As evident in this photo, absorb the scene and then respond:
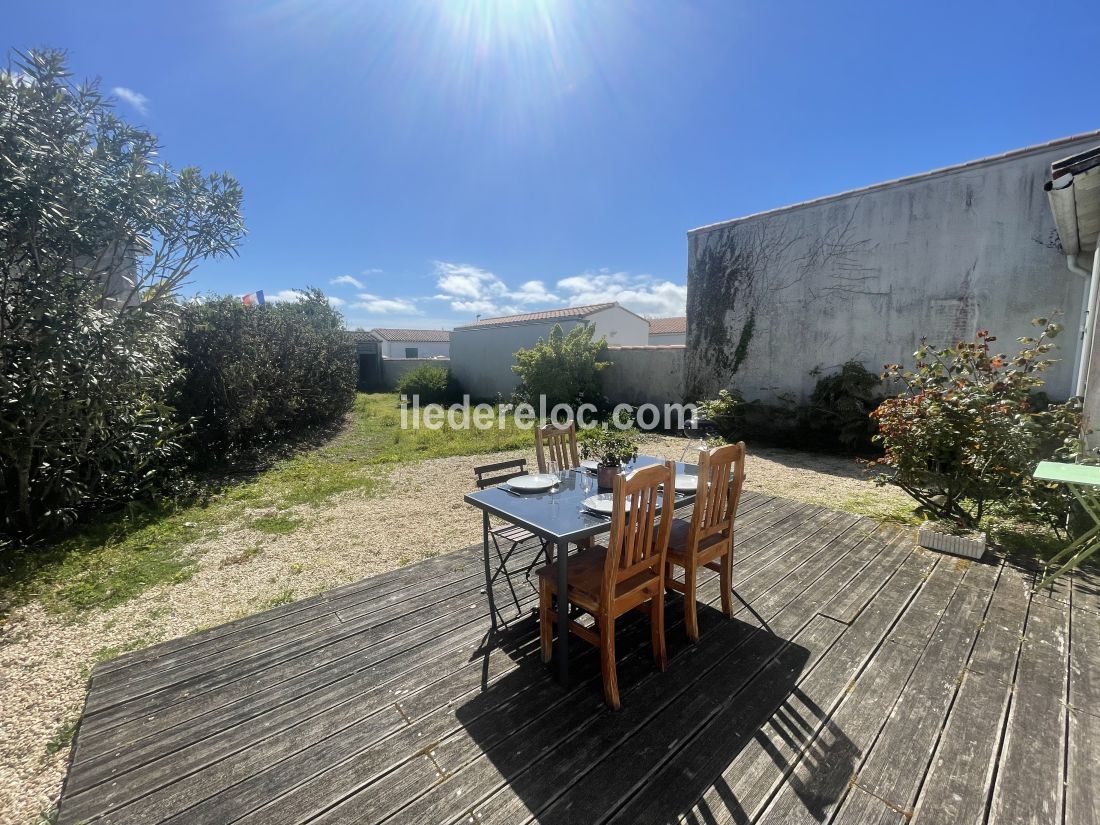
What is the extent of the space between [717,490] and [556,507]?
32.8 inches

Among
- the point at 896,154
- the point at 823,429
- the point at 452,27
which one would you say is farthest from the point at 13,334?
the point at 896,154

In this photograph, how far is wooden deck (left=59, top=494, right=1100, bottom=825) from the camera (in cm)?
142

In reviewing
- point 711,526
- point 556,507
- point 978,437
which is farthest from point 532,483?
point 978,437

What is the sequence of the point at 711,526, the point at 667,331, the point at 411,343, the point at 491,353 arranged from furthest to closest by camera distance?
the point at 411,343
the point at 667,331
the point at 491,353
the point at 711,526

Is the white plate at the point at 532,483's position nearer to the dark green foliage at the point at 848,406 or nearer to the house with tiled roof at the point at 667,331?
the dark green foliage at the point at 848,406

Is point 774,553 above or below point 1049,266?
below

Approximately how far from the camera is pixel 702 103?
601cm

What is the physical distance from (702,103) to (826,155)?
2.35m

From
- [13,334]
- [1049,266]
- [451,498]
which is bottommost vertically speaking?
[451,498]

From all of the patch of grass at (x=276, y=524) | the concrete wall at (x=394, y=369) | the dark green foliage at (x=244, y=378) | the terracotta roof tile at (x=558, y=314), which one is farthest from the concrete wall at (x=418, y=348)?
the patch of grass at (x=276, y=524)

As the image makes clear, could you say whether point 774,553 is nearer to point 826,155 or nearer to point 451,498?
point 451,498

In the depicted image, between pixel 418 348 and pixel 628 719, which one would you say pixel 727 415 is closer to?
pixel 628 719

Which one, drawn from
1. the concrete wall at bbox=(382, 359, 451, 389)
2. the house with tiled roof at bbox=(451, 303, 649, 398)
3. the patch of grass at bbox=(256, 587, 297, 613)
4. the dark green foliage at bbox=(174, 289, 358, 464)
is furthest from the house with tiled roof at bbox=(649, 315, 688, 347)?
the patch of grass at bbox=(256, 587, 297, 613)

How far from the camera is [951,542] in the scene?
3.22 metres
